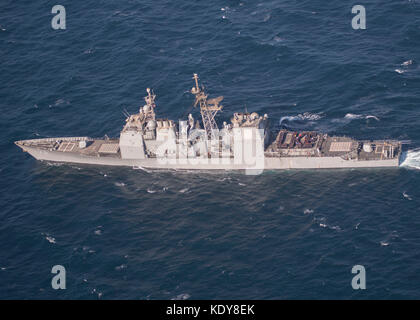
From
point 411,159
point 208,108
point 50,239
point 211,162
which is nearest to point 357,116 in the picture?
point 411,159

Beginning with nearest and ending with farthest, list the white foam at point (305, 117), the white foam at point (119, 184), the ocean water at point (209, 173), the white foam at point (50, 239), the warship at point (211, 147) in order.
Result: the ocean water at point (209, 173), the white foam at point (50, 239), the warship at point (211, 147), the white foam at point (119, 184), the white foam at point (305, 117)

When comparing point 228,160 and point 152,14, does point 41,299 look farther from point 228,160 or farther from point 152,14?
point 152,14

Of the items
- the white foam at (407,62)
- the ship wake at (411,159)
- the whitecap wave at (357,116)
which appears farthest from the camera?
the white foam at (407,62)

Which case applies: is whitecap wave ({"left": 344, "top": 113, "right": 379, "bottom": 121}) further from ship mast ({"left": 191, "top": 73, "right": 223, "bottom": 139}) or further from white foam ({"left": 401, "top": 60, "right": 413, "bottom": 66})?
ship mast ({"left": 191, "top": 73, "right": 223, "bottom": 139})

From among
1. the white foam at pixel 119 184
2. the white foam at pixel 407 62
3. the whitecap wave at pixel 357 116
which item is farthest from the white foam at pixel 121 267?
the white foam at pixel 407 62

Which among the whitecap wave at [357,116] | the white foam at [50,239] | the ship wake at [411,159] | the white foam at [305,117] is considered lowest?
the white foam at [50,239]

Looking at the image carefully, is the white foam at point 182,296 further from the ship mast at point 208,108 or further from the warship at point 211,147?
the ship mast at point 208,108

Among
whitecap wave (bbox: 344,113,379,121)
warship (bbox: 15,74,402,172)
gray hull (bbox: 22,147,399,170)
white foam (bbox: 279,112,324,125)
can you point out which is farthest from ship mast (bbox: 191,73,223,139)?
whitecap wave (bbox: 344,113,379,121)

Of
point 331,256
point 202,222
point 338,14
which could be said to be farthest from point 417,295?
point 338,14
